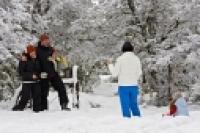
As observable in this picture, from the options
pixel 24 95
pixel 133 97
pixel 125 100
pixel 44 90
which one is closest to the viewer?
pixel 125 100

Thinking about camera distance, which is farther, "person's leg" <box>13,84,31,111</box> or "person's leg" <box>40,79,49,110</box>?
"person's leg" <box>13,84,31,111</box>

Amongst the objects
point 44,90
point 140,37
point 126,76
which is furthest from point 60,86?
point 140,37

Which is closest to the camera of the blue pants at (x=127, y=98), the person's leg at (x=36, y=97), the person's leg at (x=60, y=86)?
the blue pants at (x=127, y=98)

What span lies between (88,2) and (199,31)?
10.2 metres

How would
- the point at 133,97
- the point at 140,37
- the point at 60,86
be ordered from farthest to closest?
the point at 140,37 → the point at 60,86 → the point at 133,97

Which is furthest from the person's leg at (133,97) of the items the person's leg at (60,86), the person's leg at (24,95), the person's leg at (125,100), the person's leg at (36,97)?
the person's leg at (24,95)

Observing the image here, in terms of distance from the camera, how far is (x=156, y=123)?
1022cm

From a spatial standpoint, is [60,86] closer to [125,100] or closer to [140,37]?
[125,100]

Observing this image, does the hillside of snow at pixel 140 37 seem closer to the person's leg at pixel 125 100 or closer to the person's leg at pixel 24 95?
the person's leg at pixel 24 95

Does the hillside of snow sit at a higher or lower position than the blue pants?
higher

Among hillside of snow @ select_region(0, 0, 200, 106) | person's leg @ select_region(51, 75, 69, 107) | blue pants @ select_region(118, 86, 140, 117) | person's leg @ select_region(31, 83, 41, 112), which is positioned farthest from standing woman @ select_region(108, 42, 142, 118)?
hillside of snow @ select_region(0, 0, 200, 106)

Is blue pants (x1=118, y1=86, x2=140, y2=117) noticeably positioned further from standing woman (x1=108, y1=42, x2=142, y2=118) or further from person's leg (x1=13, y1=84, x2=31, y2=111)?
person's leg (x1=13, y1=84, x2=31, y2=111)

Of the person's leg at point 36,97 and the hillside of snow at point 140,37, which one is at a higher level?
the hillside of snow at point 140,37

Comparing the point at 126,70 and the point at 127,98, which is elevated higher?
the point at 126,70
